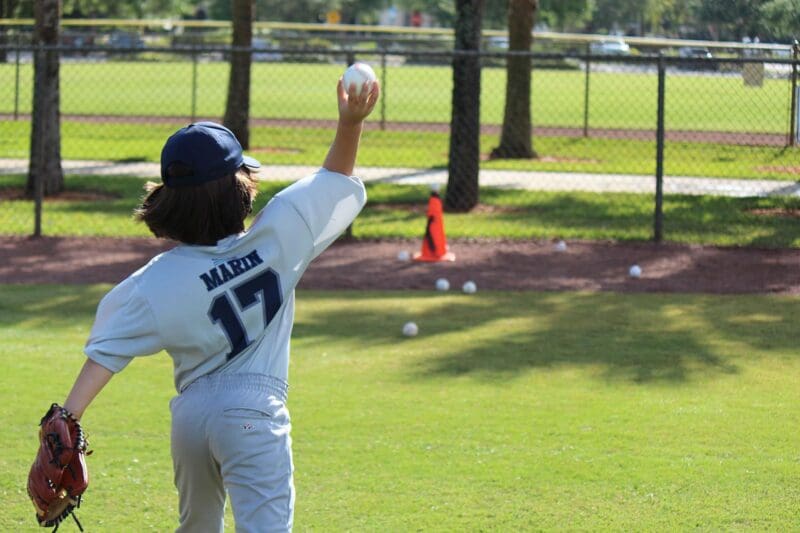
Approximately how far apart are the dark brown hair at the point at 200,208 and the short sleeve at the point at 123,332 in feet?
0.65

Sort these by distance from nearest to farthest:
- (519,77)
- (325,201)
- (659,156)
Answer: (325,201)
(659,156)
(519,77)

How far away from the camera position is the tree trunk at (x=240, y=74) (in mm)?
20078

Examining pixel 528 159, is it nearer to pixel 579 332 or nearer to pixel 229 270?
pixel 579 332

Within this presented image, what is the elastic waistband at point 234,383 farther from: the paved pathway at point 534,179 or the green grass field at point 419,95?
the green grass field at point 419,95

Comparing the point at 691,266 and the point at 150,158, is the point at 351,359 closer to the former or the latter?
the point at 691,266

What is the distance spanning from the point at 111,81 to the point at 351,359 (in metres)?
33.8

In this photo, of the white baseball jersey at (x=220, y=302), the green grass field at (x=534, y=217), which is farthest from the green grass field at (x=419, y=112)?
the white baseball jersey at (x=220, y=302)

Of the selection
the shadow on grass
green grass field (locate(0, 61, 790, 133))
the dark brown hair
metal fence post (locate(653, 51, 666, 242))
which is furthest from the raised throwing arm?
green grass field (locate(0, 61, 790, 133))

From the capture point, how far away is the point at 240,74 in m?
20.2

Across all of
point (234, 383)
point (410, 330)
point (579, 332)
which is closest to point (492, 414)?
point (410, 330)

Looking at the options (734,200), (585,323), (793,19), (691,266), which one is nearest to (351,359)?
(585,323)

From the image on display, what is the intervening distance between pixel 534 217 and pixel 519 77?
5.73 m

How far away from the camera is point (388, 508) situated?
553 cm

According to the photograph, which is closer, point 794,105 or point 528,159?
point 794,105
